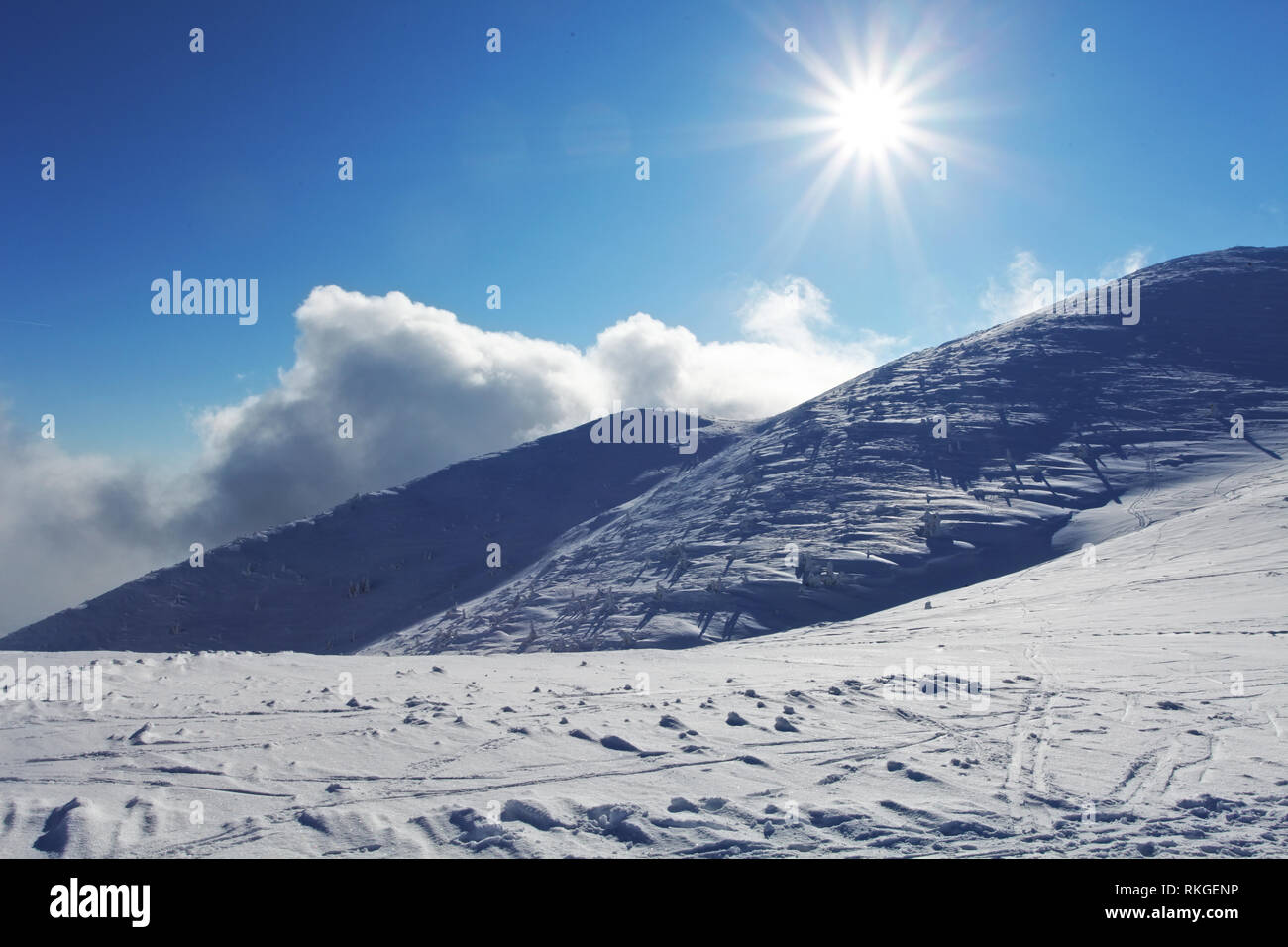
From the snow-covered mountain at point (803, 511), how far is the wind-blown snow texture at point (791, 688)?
0.34m

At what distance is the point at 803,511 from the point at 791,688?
33.0 metres

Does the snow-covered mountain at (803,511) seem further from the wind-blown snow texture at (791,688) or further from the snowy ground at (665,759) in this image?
the snowy ground at (665,759)

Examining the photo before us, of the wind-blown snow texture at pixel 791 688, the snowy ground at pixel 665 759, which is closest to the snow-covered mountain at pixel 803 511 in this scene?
the wind-blown snow texture at pixel 791 688

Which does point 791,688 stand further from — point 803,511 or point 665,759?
point 803,511

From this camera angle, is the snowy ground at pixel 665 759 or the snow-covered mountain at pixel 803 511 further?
the snow-covered mountain at pixel 803 511

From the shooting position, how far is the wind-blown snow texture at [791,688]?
5938 millimetres

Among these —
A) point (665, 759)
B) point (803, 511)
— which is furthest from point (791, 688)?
point (803, 511)

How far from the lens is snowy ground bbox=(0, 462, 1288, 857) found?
18.7 ft

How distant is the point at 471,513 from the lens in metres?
68.4

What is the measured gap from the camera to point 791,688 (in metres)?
11.0

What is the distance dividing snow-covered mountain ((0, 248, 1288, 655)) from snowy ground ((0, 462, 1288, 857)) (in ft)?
60.2

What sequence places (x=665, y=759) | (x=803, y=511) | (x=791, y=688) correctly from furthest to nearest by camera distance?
(x=803, y=511) < (x=791, y=688) < (x=665, y=759)

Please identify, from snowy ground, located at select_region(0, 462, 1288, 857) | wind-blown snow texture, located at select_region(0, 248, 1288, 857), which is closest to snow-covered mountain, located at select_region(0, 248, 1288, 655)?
wind-blown snow texture, located at select_region(0, 248, 1288, 857)

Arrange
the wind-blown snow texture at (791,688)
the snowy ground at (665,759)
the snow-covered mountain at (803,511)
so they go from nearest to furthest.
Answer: the snowy ground at (665,759) → the wind-blown snow texture at (791,688) → the snow-covered mountain at (803,511)
